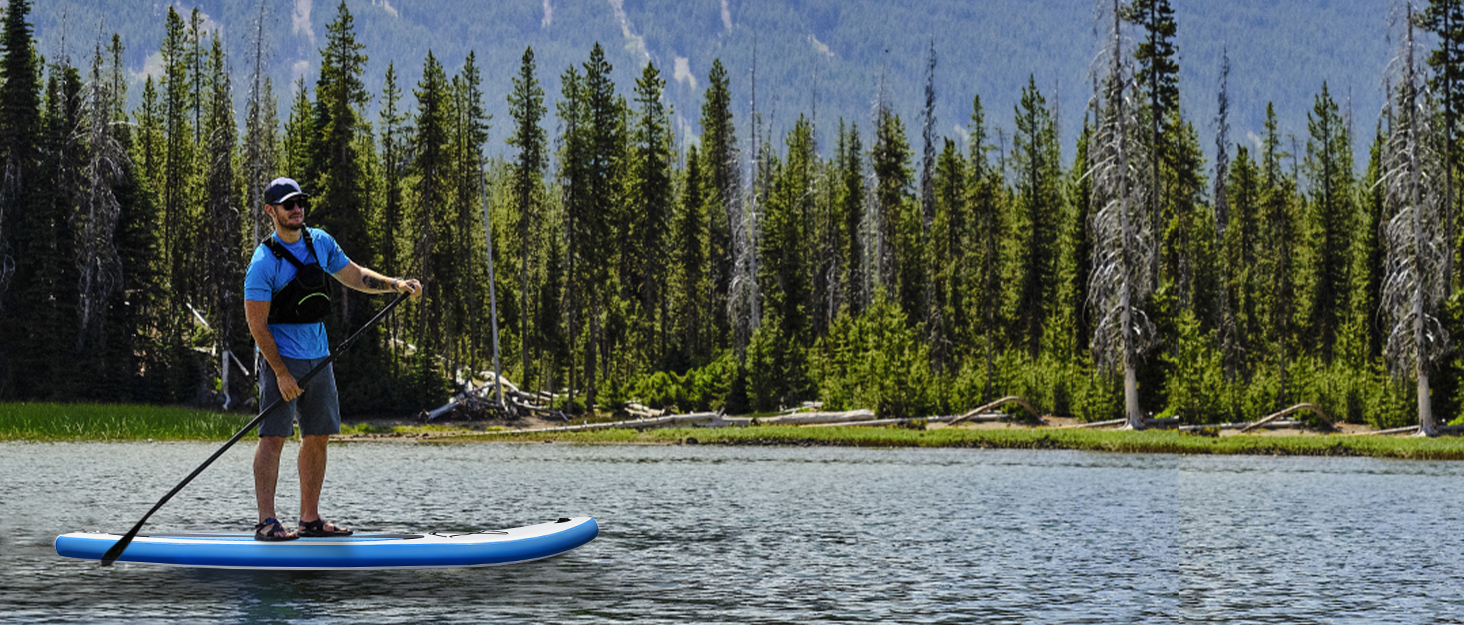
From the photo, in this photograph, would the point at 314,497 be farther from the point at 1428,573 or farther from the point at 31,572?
the point at 1428,573

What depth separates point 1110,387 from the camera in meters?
37.4

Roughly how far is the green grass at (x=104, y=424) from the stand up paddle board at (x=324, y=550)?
21.6 metres

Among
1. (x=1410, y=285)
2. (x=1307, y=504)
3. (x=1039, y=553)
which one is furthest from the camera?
(x=1410, y=285)

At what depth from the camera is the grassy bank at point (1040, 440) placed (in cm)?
2861

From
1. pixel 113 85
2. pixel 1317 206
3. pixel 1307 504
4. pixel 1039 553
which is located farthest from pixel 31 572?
pixel 1317 206

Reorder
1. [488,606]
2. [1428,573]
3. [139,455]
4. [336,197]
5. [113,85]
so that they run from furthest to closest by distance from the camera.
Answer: [113,85] < [336,197] < [139,455] < [1428,573] < [488,606]

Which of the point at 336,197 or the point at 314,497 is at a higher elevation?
the point at 336,197

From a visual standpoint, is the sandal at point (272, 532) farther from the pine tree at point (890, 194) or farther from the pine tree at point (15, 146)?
the pine tree at point (890, 194)

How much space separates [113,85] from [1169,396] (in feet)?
149

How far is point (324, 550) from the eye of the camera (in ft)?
27.7

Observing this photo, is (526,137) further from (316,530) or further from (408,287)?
(316,530)

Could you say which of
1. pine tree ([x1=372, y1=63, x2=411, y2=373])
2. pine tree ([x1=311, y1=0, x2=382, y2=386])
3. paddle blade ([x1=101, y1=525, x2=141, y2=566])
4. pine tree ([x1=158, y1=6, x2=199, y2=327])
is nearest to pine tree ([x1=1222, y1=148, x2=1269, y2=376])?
pine tree ([x1=372, y1=63, x2=411, y2=373])

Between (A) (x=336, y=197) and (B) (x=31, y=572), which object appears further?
(A) (x=336, y=197)

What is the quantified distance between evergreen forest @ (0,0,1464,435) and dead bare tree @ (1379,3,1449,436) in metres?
0.09
